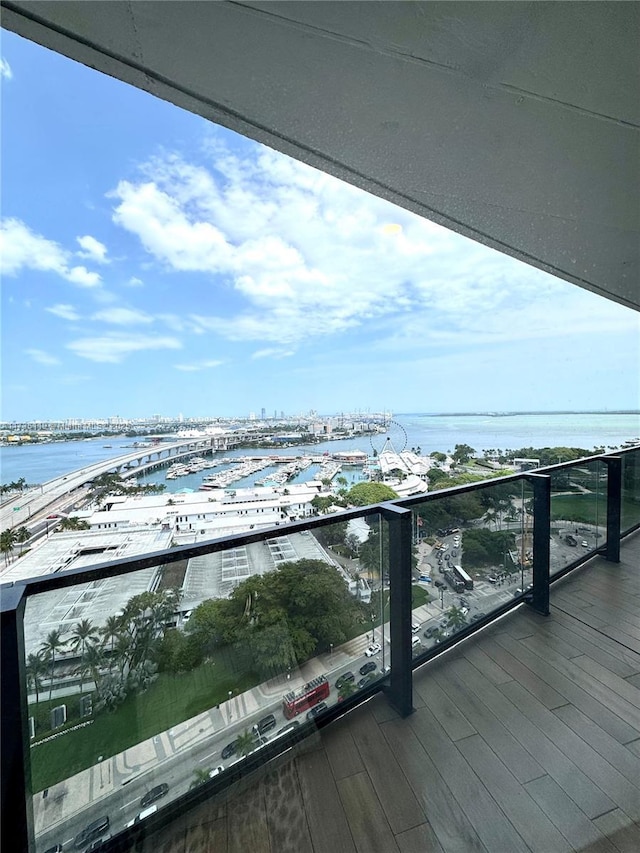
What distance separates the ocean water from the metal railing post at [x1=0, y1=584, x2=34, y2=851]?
2821 millimetres

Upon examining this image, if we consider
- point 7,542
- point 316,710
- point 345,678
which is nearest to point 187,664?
point 316,710

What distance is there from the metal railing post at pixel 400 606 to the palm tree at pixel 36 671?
54.2 inches

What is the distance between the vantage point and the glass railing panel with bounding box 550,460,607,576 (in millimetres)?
2807

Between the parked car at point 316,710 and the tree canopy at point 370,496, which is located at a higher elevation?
the tree canopy at point 370,496

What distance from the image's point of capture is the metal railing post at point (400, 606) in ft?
5.81

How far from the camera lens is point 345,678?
1748 mm

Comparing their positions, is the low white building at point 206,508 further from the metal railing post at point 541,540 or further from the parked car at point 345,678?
the parked car at point 345,678

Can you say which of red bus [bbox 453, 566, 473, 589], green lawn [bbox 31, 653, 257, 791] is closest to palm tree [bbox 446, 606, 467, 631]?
red bus [bbox 453, 566, 473, 589]

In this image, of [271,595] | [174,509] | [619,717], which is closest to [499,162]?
[271,595]

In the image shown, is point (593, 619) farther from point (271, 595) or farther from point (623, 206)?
point (623, 206)

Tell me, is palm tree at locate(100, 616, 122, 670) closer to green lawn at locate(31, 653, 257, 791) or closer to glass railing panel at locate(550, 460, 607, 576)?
green lawn at locate(31, 653, 257, 791)

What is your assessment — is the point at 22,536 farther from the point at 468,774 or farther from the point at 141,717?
the point at 468,774

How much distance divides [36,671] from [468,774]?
5.32 feet

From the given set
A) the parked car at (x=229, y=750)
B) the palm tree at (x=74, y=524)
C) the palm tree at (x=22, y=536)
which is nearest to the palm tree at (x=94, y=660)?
the parked car at (x=229, y=750)
